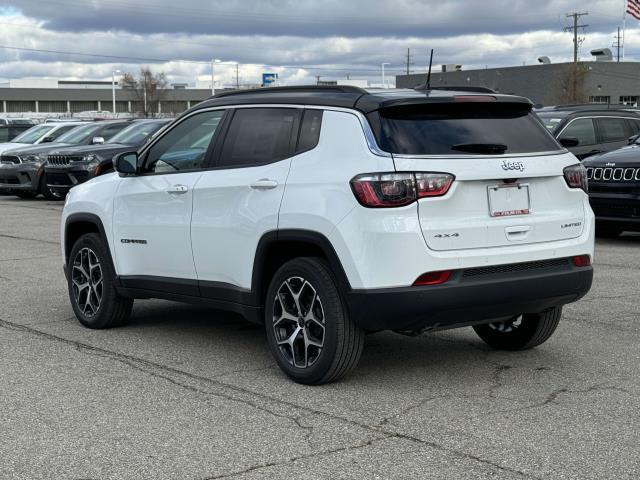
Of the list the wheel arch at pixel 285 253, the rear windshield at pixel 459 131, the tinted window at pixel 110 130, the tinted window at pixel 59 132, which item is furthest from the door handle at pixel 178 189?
the tinted window at pixel 59 132

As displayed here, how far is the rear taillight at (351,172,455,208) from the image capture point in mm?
5422

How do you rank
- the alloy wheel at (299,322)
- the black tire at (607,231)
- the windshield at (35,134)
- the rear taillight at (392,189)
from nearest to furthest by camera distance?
the rear taillight at (392,189) < the alloy wheel at (299,322) < the black tire at (607,231) < the windshield at (35,134)

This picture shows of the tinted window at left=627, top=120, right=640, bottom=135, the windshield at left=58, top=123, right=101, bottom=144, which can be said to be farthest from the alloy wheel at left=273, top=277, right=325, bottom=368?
the windshield at left=58, top=123, right=101, bottom=144

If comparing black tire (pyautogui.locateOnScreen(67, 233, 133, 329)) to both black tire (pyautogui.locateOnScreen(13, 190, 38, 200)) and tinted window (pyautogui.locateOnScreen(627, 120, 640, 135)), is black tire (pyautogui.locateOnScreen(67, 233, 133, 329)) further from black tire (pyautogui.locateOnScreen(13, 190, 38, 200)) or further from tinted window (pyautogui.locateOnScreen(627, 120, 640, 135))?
black tire (pyautogui.locateOnScreen(13, 190, 38, 200))

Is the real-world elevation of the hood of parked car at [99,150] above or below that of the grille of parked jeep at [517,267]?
below

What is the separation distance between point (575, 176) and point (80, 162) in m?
14.7

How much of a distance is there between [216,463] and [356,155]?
1945 millimetres

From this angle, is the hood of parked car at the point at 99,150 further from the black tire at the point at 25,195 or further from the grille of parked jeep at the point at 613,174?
the grille of parked jeep at the point at 613,174

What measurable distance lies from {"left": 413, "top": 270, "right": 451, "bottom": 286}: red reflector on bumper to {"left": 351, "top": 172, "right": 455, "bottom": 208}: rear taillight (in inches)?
16.4

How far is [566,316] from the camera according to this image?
8062 millimetres

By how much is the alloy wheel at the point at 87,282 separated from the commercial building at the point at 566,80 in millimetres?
64221

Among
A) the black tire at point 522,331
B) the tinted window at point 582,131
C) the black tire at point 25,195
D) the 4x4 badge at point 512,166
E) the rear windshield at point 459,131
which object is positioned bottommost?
the black tire at point 25,195

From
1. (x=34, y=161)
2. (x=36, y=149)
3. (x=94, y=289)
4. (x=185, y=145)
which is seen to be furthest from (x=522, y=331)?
(x=36, y=149)

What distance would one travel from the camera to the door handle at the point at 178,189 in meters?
6.79
